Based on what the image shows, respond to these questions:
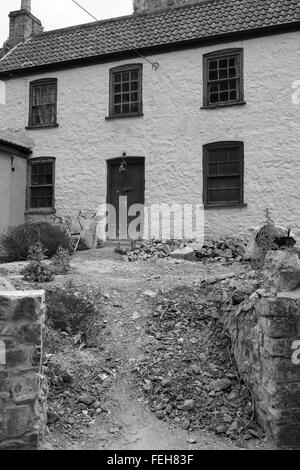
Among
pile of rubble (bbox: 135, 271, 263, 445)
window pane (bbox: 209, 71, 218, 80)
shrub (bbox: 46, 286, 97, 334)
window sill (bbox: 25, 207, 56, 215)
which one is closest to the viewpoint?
pile of rubble (bbox: 135, 271, 263, 445)

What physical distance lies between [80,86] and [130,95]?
1.83 metres

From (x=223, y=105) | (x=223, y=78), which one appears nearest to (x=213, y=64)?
(x=223, y=78)

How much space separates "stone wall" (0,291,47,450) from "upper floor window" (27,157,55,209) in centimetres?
1085

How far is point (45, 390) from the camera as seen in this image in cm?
451

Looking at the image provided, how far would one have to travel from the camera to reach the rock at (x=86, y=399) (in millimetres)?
4891

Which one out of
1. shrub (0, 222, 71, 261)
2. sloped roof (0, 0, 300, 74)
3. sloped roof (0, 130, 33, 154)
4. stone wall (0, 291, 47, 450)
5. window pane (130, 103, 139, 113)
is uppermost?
sloped roof (0, 0, 300, 74)

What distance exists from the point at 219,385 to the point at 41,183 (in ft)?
37.3

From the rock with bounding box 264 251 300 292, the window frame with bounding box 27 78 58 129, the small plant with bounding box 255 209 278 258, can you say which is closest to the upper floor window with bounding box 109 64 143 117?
the window frame with bounding box 27 78 58 129

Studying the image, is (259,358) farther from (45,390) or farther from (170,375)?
(45,390)

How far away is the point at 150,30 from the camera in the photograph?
14.3 m

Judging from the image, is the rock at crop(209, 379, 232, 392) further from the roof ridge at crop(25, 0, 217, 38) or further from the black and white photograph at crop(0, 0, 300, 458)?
the roof ridge at crop(25, 0, 217, 38)

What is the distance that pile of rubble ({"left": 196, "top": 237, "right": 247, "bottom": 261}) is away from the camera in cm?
1112

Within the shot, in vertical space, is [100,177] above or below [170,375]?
above
